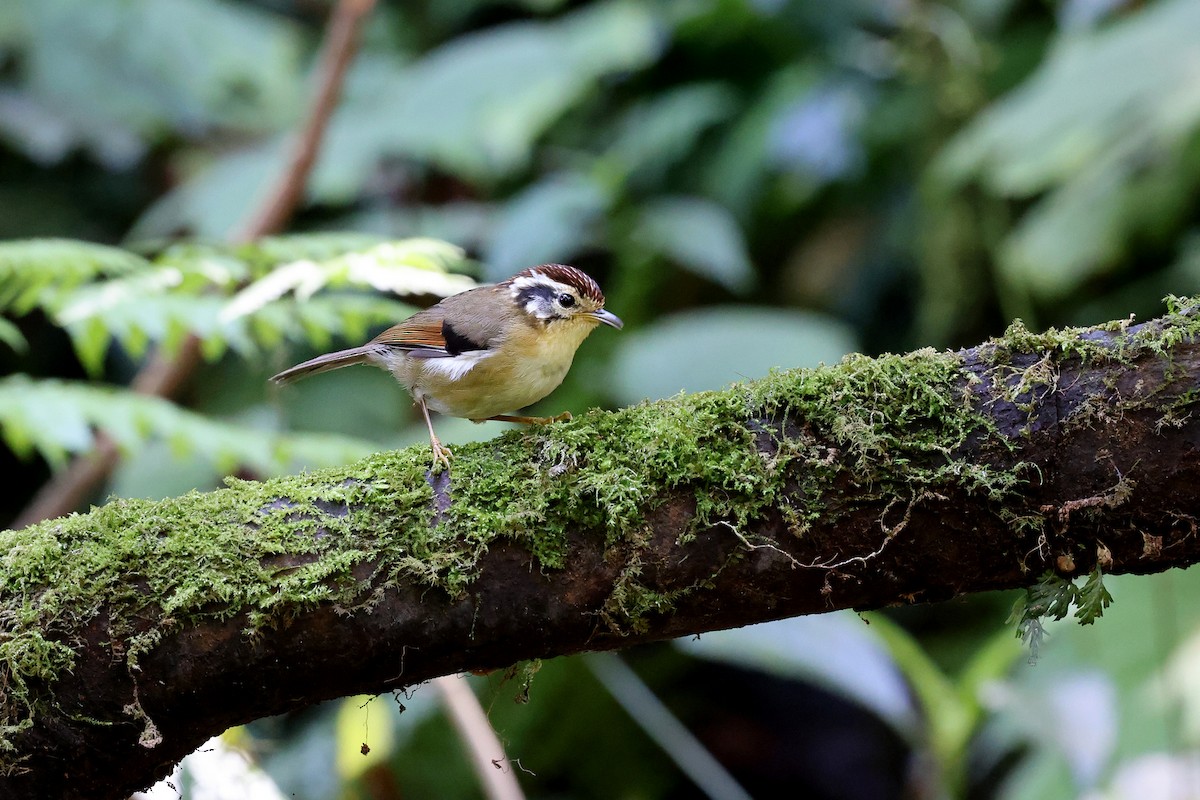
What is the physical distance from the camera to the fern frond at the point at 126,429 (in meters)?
3.35

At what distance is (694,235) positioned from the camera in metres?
6.23

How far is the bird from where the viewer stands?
10.3ft

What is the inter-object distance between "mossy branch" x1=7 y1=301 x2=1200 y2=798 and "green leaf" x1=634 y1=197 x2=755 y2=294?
4.02 meters

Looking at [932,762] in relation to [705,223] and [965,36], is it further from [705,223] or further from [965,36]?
[965,36]

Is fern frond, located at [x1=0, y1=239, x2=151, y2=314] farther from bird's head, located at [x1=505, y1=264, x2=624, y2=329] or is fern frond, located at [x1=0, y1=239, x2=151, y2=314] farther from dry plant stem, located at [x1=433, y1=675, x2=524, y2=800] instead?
dry plant stem, located at [x1=433, y1=675, x2=524, y2=800]

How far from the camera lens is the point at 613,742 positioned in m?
5.61

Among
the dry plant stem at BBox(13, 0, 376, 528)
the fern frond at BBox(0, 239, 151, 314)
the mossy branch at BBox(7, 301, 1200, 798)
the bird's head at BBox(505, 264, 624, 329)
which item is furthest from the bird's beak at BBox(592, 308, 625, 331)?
the dry plant stem at BBox(13, 0, 376, 528)

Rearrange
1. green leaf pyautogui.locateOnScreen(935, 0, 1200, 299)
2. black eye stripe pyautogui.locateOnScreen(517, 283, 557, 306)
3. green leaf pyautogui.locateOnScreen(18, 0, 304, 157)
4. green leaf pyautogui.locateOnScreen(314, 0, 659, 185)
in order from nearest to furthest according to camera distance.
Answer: black eye stripe pyautogui.locateOnScreen(517, 283, 557, 306), green leaf pyautogui.locateOnScreen(935, 0, 1200, 299), green leaf pyautogui.locateOnScreen(314, 0, 659, 185), green leaf pyautogui.locateOnScreen(18, 0, 304, 157)

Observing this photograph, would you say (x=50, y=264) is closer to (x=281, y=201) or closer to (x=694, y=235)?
(x=281, y=201)

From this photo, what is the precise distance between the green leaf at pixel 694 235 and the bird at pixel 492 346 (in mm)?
2702

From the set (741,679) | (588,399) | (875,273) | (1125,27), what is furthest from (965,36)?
(741,679)

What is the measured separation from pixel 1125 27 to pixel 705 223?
261 centimetres

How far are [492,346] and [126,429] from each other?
1362 millimetres

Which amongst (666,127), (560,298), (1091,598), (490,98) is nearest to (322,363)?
(560,298)
